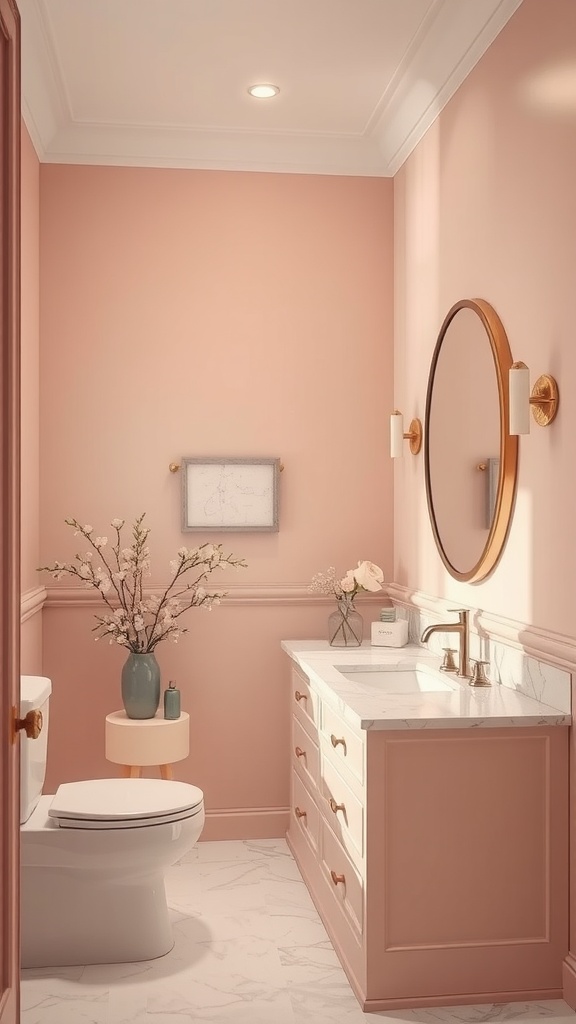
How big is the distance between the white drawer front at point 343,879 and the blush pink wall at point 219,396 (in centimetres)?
98

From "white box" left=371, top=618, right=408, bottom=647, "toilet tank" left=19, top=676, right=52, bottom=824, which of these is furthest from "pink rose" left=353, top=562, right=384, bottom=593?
"toilet tank" left=19, top=676, right=52, bottom=824

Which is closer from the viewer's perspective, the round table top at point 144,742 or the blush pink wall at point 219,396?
the round table top at point 144,742

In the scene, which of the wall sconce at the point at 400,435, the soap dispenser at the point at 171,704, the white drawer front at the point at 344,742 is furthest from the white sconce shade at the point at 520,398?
the soap dispenser at the point at 171,704

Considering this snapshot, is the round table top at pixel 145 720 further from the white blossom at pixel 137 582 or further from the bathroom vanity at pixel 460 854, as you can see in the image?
the bathroom vanity at pixel 460 854

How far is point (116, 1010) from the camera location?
2.58 metres

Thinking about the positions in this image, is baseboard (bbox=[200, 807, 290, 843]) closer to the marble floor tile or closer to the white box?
the marble floor tile

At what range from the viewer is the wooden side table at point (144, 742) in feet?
11.8

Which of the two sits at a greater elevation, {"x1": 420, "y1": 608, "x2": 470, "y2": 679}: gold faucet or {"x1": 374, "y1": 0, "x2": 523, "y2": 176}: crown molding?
{"x1": 374, "y1": 0, "x2": 523, "y2": 176}: crown molding

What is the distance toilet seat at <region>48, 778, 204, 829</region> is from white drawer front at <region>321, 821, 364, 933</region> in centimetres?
41

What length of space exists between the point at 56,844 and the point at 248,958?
647mm

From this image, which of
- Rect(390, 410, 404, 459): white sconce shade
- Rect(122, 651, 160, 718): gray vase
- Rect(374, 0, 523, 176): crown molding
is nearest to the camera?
Rect(374, 0, 523, 176): crown molding

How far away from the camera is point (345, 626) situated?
3.79m

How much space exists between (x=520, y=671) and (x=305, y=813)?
3.75 feet

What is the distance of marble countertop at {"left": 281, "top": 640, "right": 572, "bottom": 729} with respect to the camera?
2492 mm
